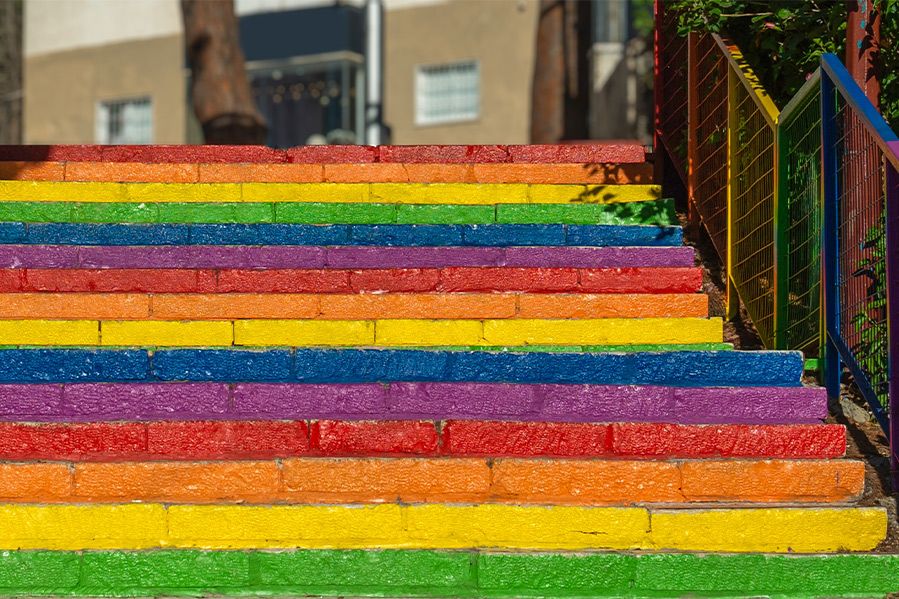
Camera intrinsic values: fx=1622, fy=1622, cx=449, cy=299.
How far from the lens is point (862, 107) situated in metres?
6.11

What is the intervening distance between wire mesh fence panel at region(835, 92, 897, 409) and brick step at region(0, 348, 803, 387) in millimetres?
309

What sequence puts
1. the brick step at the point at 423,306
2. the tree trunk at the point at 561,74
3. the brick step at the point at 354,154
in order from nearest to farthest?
the brick step at the point at 423,306 → the brick step at the point at 354,154 → the tree trunk at the point at 561,74

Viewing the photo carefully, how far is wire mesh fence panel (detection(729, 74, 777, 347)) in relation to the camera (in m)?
7.09

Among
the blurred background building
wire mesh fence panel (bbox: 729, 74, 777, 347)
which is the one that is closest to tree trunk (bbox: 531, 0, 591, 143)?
the blurred background building

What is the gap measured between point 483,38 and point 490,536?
22407 mm

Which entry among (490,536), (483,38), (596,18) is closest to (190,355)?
(490,536)

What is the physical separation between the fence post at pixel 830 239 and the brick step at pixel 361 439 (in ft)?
2.04

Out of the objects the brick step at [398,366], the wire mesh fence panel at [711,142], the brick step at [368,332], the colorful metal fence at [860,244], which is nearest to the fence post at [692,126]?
the wire mesh fence panel at [711,142]

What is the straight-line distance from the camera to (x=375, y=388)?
621cm

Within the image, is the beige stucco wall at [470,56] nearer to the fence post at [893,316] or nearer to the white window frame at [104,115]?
the white window frame at [104,115]

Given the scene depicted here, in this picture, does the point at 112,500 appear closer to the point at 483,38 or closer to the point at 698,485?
the point at 698,485

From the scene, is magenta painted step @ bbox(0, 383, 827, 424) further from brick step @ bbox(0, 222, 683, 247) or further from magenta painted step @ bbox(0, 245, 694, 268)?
brick step @ bbox(0, 222, 683, 247)

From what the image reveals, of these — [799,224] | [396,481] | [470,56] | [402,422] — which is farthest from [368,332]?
[470,56]

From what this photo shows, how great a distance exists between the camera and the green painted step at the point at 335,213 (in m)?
8.67
